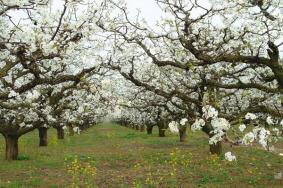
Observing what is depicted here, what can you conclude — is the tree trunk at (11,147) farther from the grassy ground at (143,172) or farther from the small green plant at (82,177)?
the small green plant at (82,177)

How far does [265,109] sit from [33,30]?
6.06 meters

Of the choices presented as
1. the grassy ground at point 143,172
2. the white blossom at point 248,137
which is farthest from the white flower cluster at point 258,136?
the grassy ground at point 143,172

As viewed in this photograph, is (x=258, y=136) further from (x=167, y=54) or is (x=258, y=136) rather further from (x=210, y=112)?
(x=167, y=54)

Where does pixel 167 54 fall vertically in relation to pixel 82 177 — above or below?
above

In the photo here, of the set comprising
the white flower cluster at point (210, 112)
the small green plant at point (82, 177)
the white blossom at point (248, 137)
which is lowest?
the small green plant at point (82, 177)

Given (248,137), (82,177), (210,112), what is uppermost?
(210,112)

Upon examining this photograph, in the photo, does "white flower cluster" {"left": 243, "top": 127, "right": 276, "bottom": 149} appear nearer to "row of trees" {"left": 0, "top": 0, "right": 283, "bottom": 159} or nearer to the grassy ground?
"row of trees" {"left": 0, "top": 0, "right": 283, "bottom": 159}

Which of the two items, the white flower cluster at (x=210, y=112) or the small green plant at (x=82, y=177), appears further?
the small green plant at (x=82, y=177)

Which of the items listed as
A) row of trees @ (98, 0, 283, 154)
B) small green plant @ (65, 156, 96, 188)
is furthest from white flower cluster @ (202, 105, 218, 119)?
small green plant @ (65, 156, 96, 188)

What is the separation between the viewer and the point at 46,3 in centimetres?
1173

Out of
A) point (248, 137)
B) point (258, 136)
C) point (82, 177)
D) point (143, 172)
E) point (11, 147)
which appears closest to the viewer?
point (248, 137)

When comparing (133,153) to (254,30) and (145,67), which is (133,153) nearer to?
(145,67)

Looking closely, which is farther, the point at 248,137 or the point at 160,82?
the point at 160,82

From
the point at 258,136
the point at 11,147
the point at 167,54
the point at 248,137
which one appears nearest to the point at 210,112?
the point at 248,137
